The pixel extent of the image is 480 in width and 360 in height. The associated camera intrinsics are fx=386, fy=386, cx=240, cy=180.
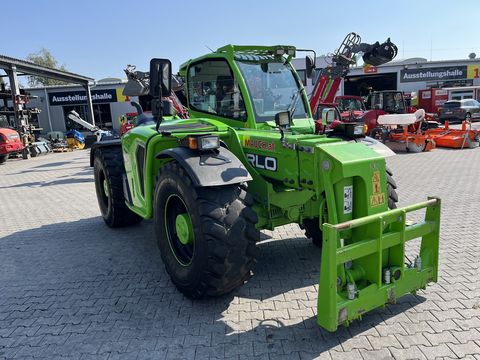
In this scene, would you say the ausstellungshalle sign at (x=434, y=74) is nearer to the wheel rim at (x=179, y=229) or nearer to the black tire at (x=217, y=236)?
the wheel rim at (x=179, y=229)

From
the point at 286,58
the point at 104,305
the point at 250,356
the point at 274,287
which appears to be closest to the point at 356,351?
the point at 250,356

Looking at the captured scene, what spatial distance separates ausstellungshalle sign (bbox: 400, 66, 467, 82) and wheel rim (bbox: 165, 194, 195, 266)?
33024 millimetres

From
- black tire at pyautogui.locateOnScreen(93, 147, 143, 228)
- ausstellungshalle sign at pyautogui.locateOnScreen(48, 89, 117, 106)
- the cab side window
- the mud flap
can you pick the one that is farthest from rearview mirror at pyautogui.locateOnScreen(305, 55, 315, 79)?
ausstellungshalle sign at pyautogui.locateOnScreen(48, 89, 117, 106)

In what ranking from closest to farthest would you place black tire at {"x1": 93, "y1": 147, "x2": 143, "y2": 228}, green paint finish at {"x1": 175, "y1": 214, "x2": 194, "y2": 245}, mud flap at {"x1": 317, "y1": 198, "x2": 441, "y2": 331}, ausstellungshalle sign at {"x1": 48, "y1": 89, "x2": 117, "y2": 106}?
mud flap at {"x1": 317, "y1": 198, "x2": 441, "y2": 331} < green paint finish at {"x1": 175, "y1": 214, "x2": 194, "y2": 245} < black tire at {"x1": 93, "y1": 147, "x2": 143, "y2": 228} < ausstellungshalle sign at {"x1": 48, "y1": 89, "x2": 117, "y2": 106}

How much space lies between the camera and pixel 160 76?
344cm

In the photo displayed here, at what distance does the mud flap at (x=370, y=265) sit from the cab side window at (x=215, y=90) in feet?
5.74

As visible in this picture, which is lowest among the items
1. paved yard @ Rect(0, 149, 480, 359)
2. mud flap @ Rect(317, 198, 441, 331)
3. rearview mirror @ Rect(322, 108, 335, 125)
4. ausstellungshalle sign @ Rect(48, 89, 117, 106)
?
paved yard @ Rect(0, 149, 480, 359)

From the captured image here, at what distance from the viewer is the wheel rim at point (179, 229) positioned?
3539 mm

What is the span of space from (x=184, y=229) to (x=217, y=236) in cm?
57

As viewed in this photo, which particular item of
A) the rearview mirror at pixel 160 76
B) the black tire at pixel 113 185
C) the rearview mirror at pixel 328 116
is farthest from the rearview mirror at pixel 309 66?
the black tire at pixel 113 185

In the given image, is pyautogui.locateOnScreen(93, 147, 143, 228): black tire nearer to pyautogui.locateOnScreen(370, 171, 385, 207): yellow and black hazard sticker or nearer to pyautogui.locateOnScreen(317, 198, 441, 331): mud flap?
pyautogui.locateOnScreen(317, 198, 441, 331): mud flap

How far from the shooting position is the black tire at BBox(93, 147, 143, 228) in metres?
5.68

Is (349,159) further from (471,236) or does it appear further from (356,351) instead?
(471,236)

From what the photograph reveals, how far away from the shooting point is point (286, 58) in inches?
173
